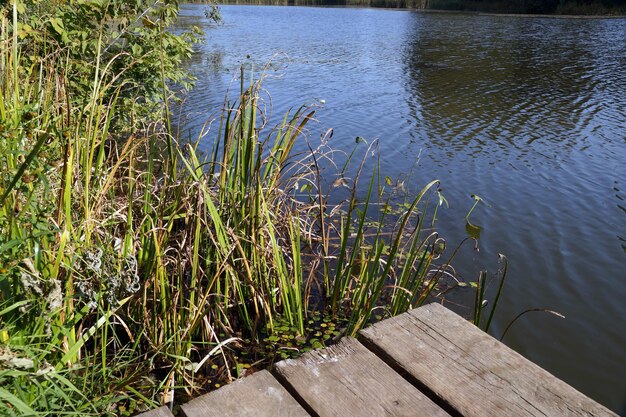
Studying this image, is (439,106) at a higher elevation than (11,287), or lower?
lower

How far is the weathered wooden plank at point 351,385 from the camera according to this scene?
4.19 ft

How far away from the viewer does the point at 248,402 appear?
1.29m

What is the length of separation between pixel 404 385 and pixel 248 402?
0.36m

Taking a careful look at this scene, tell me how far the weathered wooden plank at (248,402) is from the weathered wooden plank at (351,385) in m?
0.04

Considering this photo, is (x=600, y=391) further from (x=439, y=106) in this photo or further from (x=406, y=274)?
(x=439, y=106)

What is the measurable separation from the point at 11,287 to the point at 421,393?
1175 mm

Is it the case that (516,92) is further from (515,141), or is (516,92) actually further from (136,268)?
(136,268)

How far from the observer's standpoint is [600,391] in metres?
3.14

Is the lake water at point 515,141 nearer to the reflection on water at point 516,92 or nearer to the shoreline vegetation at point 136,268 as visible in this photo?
the reflection on water at point 516,92

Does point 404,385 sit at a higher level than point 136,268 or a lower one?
higher

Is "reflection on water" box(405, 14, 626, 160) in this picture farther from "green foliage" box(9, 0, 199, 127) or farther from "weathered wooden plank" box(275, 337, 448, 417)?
"weathered wooden plank" box(275, 337, 448, 417)

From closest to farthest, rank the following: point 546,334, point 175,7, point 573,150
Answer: point 546,334 → point 175,7 → point 573,150

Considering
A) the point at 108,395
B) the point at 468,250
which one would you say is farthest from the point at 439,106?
the point at 108,395

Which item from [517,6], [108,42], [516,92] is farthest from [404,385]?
[517,6]
